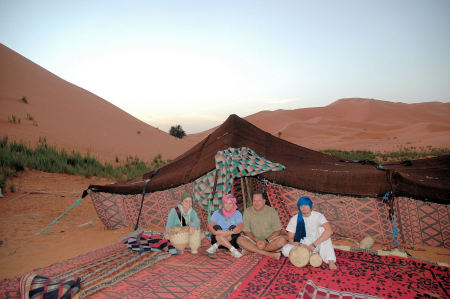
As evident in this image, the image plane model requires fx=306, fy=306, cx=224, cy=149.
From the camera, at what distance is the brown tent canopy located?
4535mm

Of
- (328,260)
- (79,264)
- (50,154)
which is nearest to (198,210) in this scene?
(79,264)

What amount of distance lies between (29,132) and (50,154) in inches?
204

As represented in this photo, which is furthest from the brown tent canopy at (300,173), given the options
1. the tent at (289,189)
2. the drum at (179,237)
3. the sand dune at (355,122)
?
the sand dune at (355,122)

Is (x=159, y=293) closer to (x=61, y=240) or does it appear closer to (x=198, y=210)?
(x=198, y=210)

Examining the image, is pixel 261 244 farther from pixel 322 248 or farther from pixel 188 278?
pixel 188 278

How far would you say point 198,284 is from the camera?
11.5 ft

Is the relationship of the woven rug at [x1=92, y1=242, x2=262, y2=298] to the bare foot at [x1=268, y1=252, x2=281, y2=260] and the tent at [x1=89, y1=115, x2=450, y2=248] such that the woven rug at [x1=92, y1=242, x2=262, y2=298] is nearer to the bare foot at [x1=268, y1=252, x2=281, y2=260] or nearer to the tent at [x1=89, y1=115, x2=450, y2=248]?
the bare foot at [x1=268, y1=252, x2=281, y2=260]

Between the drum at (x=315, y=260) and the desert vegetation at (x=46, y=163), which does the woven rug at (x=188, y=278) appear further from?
the desert vegetation at (x=46, y=163)

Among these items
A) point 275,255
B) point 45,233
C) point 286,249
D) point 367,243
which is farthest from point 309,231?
point 45,233

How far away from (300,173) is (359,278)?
205cm

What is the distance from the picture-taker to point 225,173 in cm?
516

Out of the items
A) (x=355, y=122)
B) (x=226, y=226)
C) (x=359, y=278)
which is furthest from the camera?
(x=355, y=122)

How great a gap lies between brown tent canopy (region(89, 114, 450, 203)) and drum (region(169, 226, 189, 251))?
3.44 feet

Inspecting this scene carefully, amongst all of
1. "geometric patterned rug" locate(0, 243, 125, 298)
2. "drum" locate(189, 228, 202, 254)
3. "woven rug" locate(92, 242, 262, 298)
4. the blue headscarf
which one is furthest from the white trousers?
"geometric patterned rug" locate(0, 243, 125, 298)
